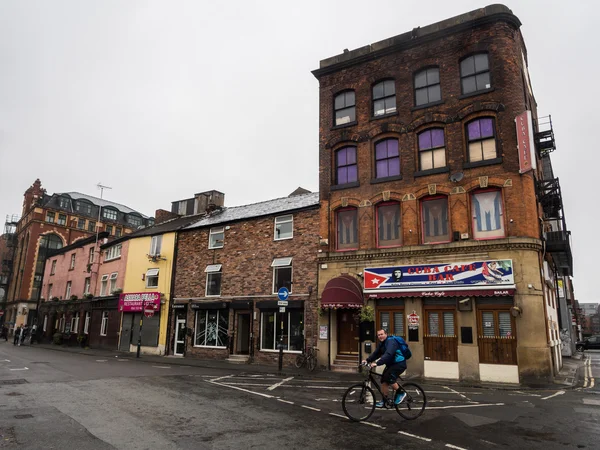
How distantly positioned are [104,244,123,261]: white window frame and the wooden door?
20935 millimetres

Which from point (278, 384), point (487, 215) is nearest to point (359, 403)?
point (278, 384)

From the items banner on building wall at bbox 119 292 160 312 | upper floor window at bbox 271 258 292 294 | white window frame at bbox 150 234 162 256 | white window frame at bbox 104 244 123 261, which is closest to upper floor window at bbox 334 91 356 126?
upper floor window at bbox 271 258 292 294

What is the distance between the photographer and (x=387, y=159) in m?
19.5

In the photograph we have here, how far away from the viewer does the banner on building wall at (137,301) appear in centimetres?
2705

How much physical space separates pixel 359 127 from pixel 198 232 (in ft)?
40.7

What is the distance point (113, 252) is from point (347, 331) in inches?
912

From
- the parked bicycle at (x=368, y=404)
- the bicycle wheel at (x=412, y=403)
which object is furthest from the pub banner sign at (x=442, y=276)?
the parked bicycle at (x=368, y=404)

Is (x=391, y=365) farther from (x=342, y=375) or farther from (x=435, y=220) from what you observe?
(x=435, y=220)

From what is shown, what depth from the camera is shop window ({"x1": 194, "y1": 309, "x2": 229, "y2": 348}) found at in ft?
77.0

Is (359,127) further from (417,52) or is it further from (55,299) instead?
(55,299)

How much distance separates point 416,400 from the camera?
9383 mm

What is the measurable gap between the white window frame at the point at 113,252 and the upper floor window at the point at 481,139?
26713mm

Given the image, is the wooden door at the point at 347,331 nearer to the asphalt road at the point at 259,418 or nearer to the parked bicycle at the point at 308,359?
the parked bicycle at the point at 308,359

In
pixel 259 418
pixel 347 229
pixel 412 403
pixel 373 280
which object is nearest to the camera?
pixel 259 418
